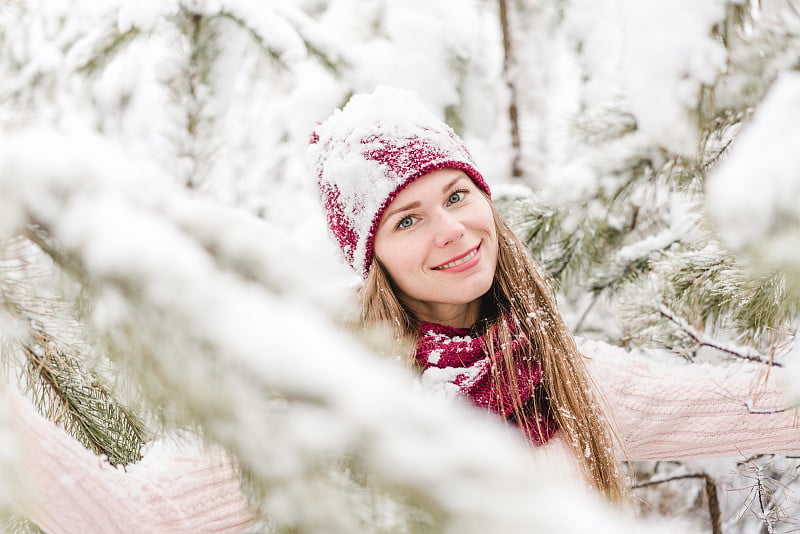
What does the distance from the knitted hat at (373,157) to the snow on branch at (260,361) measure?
115 centimetres

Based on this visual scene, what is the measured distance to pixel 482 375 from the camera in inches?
57.4

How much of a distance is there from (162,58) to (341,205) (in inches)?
49.0

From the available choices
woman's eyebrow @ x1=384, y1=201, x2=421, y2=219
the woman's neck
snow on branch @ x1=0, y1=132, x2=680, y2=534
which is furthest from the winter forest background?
woman's eyebrow @ x1=384, y1=201, x2=421, y2=219

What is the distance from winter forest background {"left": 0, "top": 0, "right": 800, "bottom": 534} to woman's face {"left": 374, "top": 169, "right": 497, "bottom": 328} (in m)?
0.36

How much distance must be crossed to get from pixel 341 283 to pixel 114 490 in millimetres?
471

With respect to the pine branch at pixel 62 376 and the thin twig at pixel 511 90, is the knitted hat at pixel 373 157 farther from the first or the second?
the thin twig at pixel 511 90

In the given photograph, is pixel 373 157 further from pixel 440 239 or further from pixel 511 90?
pixel 511 90

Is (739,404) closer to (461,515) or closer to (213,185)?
(461,515)

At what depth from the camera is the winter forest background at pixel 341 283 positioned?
0.32 m

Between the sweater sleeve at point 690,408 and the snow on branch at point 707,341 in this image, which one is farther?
the sweater sleeve at point 690,408

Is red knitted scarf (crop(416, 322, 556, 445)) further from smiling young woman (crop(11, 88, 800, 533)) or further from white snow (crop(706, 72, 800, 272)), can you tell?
white snow (crop(706, 72, 800, 272))

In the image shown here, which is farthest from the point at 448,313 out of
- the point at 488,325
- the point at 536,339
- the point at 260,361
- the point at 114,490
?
the point at 260,361

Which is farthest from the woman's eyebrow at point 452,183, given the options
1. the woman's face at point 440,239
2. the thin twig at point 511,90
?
the thin twig at point 511,90

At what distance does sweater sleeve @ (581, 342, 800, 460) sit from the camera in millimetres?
1387
